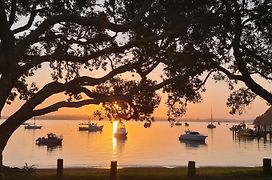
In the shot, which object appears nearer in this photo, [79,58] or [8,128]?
[8,128]

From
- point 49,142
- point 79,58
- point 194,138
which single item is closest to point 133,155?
point 49,142

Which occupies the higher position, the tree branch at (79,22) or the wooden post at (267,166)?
the tree branch at (79,22)

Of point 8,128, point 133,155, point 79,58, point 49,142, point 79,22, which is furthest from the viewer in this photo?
point 49,142

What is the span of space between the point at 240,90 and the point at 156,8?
31.0 ft

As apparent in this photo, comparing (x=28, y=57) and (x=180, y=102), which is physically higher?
(x=28, y=57)

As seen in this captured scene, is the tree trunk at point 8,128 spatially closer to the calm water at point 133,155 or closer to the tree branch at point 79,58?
the tree branch at point 79,58

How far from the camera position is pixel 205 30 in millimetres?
18625

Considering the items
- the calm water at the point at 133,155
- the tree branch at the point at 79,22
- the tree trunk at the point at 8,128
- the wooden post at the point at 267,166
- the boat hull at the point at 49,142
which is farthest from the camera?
the boat hull at the point at 49,142

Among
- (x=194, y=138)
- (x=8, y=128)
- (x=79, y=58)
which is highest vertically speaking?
(x=79, y=58)

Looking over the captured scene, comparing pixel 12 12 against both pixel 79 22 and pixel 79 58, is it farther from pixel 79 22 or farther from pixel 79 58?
pixel 79 58

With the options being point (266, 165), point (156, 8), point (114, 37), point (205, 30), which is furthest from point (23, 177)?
point (266, 165)

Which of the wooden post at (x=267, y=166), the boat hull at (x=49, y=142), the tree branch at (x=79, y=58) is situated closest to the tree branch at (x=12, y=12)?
the tree branch at (x=79, y=58)

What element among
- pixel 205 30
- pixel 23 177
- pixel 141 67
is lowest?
pixel 23 177

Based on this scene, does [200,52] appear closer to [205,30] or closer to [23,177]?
[205,30]
